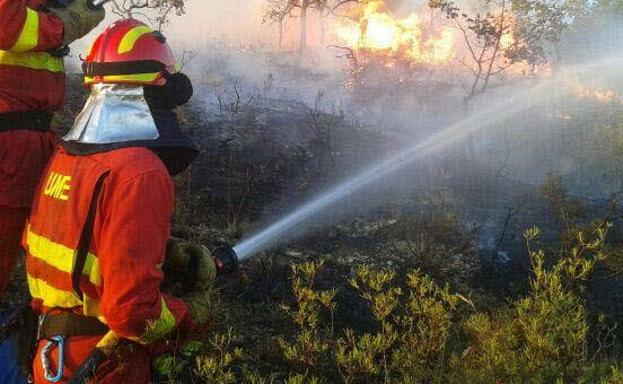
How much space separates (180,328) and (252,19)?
122ft

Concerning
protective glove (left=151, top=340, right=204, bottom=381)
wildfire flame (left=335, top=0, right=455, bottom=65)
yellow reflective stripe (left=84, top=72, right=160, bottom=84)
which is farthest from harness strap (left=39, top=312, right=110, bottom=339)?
wildfire flame (left=335, top=0, right=455, bottom=65)

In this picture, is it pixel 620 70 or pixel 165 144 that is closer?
pixel 165 144

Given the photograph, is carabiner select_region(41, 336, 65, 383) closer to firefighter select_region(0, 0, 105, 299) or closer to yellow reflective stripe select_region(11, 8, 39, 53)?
firefighter select_region(0, 0, 105, 299)

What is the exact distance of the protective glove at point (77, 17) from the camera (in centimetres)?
287

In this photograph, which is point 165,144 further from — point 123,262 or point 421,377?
point 421,377

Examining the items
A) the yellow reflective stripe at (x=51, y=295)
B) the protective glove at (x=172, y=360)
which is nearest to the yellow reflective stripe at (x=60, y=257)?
the yellow reflective stripe at (x=51, y=295)

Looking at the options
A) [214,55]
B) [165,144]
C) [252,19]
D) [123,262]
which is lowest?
[123,262]

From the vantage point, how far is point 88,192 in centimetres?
186

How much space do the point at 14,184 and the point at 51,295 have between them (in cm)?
126

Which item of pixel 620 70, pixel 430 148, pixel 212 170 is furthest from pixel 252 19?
pixel 212 170

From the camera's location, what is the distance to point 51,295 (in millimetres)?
2002

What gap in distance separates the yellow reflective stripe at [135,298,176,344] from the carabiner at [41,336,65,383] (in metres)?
0.33

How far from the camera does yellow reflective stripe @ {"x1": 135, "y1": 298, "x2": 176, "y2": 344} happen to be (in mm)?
1817

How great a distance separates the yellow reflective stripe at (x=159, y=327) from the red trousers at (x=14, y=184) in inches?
62.4
